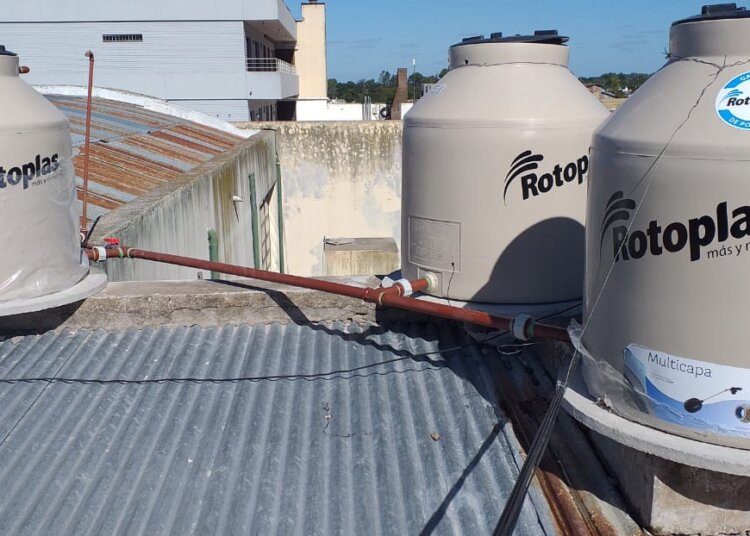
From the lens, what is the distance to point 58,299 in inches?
199

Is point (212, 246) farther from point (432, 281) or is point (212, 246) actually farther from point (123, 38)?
point (123, 38)

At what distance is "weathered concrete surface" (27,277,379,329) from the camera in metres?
5.43

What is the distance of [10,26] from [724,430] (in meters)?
31.1

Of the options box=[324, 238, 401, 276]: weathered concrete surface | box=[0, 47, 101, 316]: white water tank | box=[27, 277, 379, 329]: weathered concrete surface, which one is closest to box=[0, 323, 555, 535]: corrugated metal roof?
box=[27, 277, 379, 329]: weathered concrete surface

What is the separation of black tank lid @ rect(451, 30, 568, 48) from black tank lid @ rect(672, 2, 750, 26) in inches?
80.2

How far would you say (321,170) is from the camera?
18.3 meters

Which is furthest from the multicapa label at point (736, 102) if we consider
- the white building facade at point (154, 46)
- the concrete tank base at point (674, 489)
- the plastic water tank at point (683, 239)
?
the white building facade at point (154, 46)

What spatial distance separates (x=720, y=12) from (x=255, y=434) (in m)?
3.01

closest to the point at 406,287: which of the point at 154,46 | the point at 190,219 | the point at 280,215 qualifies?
the point at 190,219

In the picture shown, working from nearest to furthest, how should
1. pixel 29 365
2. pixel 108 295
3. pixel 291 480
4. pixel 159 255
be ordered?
pixel 291 480 → pixel 29 365 → pixel 108 295 → pixel 159 255

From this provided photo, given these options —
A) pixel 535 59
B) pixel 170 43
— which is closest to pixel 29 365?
pixel 535 59

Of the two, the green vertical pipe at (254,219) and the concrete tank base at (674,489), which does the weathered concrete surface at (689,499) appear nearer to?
the concrete tank base at (674,489)

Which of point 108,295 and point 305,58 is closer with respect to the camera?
point 108,295

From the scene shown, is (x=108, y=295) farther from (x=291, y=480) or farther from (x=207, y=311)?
(x=291, y=480)
